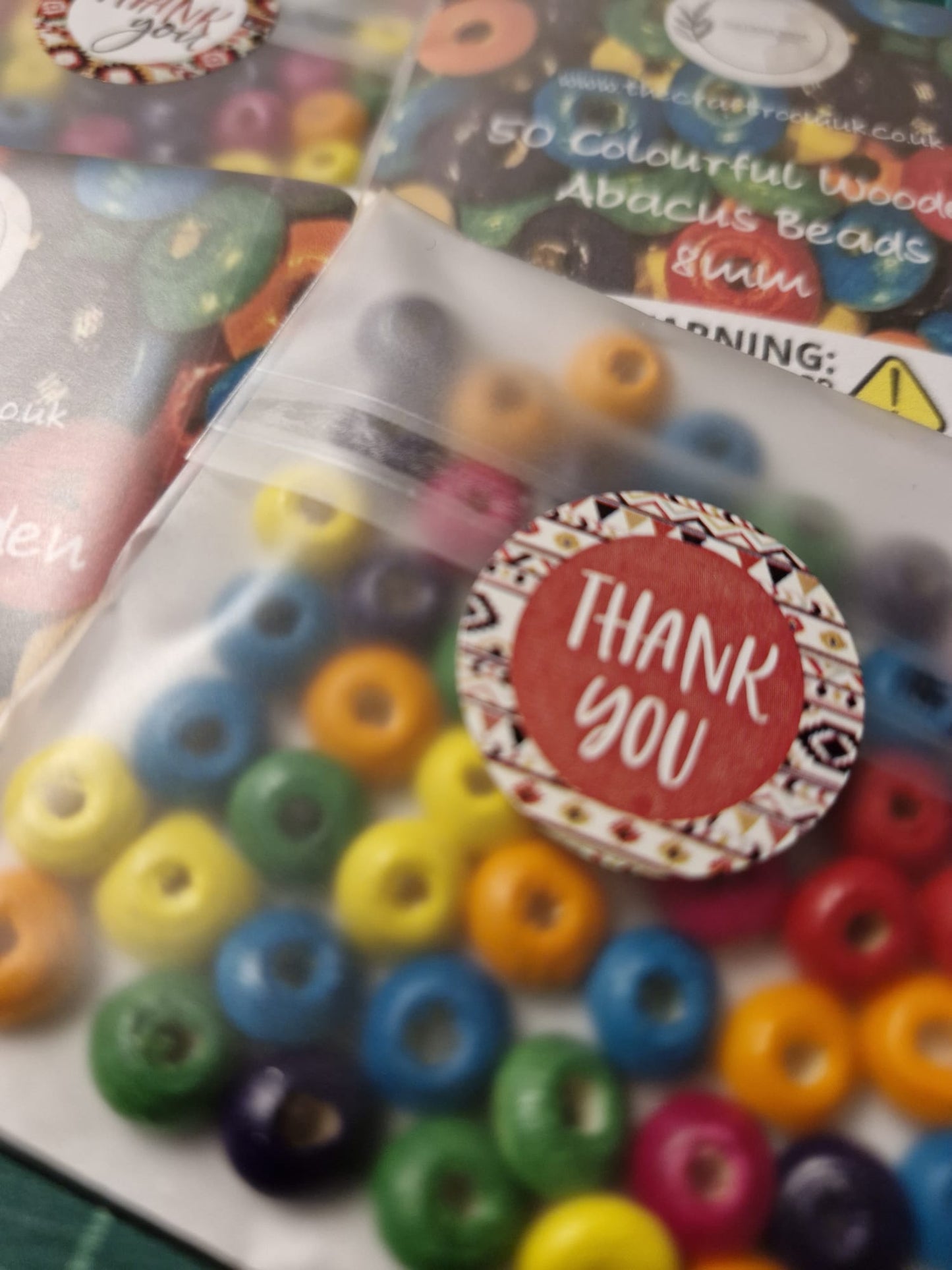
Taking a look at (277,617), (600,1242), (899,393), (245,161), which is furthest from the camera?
(245,161)

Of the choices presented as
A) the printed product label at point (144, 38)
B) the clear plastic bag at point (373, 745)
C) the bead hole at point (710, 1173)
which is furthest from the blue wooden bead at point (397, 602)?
the printed product label at point (144, 38)

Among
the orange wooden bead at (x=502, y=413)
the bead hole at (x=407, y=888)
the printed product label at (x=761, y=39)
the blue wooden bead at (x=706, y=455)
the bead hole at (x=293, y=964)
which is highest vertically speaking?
the printed product label at (x=761, y=39)

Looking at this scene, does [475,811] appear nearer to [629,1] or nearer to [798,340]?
[798,340]

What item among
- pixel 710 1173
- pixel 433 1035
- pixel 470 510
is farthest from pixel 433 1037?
pixel 470 510

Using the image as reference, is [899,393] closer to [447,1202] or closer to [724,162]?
[724,162]

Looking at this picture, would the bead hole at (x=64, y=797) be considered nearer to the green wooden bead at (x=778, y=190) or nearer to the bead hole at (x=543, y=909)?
the bead hole at (x=543, y=909)

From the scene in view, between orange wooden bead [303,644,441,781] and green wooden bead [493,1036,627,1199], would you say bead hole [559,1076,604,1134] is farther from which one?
orange wooden bead [303,644,441,781]

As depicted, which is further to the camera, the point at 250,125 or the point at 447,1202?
the point at 250,125
